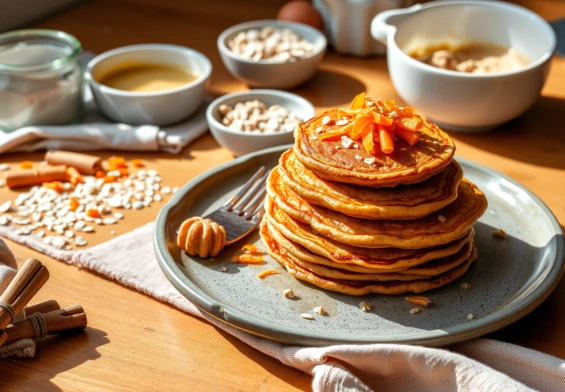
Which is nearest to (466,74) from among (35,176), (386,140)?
(386,140)

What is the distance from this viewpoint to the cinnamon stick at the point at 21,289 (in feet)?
4.07

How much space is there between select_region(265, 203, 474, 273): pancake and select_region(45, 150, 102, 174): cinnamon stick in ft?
2.47

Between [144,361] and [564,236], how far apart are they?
86cm

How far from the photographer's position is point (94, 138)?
2.08 m

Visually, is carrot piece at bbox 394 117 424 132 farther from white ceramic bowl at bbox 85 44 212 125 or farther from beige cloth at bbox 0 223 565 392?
white ceramic bowl at bbox 85 44 212 125

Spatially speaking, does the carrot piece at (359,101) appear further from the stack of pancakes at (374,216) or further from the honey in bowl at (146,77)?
the honey in bowl at (146,77)

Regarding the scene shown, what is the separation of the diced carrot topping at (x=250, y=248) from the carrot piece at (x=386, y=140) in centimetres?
37

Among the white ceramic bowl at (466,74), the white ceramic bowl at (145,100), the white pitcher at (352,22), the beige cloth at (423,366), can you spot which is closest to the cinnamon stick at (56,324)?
the beige cloth at (423,366)

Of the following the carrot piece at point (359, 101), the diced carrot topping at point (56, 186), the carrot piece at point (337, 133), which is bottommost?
the diced carrot topping at point (56, 186)

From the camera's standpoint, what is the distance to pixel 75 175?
76.1 inches

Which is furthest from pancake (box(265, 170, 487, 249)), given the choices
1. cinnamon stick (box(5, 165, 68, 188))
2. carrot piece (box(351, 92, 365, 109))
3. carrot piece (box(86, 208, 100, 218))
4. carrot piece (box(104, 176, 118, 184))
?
cinnamon stick (box(5, 165, 68, 188))

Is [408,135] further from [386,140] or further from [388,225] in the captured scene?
[388,225]

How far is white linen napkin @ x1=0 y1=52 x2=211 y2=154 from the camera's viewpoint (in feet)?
6.77

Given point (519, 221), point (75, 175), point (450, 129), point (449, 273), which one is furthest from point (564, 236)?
point (75, 175)
